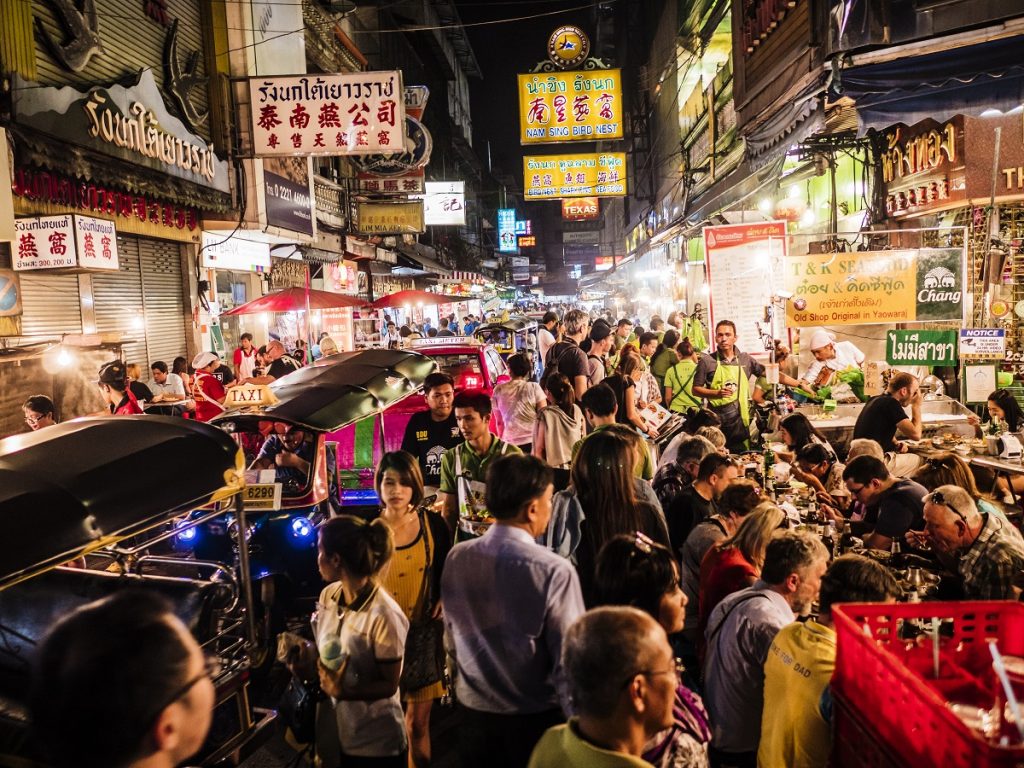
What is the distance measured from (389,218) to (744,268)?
17346 mm

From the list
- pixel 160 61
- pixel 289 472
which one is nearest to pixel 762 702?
pixel 289 472

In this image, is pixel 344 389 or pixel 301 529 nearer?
pixel 301 529

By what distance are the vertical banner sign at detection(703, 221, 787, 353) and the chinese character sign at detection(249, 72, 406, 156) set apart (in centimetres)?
670

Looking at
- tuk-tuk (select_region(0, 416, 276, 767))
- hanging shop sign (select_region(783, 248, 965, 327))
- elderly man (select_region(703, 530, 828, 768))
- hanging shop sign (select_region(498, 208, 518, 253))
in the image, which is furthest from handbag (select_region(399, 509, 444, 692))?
hanging shop sign (select_region(498, 208, 518, 253))

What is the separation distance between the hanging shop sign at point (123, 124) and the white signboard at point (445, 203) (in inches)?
613

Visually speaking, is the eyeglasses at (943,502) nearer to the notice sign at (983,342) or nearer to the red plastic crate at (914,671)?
the red plastic crate at (914,671)

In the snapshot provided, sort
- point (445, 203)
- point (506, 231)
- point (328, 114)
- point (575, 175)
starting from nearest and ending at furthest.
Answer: point (328, 114), point (575, 175), point (445, 203), point (506, 231)

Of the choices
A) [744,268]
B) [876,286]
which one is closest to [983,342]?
[876,286]

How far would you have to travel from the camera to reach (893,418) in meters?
7.64

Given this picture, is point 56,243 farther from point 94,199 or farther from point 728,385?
point 728,385

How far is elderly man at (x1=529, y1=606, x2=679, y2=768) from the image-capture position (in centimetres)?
199

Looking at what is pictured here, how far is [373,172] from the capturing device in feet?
77.7

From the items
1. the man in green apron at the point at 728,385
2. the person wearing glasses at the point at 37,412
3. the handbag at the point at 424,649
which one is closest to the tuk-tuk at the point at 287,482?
the handbag at the point at 424,649

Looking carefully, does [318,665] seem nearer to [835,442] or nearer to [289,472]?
[289,472]
